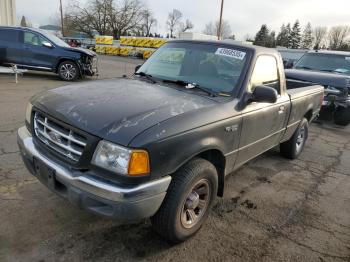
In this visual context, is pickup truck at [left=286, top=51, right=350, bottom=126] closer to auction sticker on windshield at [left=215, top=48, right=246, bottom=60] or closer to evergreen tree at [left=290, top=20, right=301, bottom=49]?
auction sticker on windshield at [left=215, top=48, right=246, bottom=60]

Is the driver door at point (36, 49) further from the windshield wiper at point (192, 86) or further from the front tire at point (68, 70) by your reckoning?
the windshield wiper at point (192, 86)

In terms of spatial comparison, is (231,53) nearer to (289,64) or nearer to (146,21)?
(289,64)

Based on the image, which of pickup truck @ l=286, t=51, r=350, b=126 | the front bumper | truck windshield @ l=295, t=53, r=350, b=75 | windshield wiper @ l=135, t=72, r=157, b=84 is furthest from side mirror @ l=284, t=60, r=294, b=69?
the front bumper

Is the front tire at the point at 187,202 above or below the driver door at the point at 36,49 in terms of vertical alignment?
below

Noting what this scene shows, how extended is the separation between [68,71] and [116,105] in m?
10.5

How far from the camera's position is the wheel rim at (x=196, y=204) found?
298 cm

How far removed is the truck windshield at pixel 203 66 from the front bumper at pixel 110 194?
149 centimetres

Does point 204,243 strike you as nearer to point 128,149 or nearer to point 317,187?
point 128,149

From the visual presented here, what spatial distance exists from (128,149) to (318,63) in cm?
902

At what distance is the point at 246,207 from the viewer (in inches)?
152

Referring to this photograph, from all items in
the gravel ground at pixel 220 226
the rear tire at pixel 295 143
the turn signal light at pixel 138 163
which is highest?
the turn signal light at pixel 138 163

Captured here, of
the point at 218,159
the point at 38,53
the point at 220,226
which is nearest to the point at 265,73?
the point at 218,159

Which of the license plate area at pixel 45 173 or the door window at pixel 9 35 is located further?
the door window at pixel 9 35

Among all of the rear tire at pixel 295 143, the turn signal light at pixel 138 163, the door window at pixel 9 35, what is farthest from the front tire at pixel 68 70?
the turn signal light at pixel 138 163
